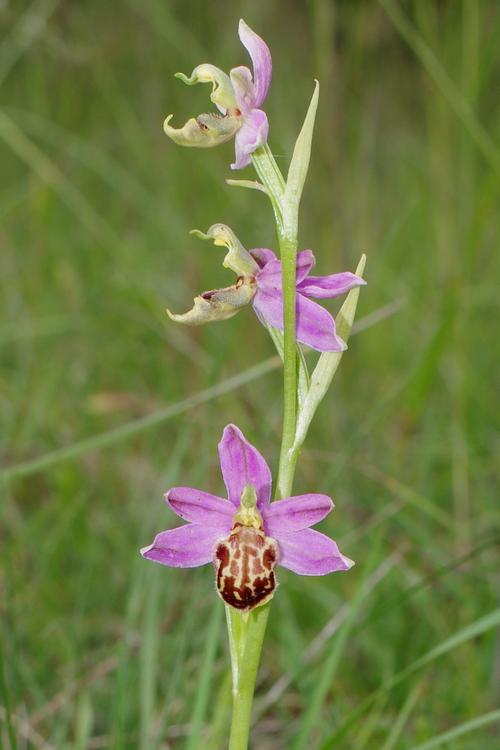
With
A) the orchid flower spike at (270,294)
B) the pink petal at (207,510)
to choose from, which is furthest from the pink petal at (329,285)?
the pink petal at (207,510)

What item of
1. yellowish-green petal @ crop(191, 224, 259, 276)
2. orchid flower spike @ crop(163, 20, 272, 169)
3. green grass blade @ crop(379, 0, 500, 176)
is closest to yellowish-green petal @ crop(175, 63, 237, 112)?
orchid flower spike @ crop(163, 20, 272, 169)

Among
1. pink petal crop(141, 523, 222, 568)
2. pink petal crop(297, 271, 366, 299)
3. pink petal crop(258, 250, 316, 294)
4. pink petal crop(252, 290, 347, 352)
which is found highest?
pink petal crop(258, 250, 316, 294)

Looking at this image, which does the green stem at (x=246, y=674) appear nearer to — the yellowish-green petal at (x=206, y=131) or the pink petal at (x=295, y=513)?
the pink petal at (x=295, y=513)

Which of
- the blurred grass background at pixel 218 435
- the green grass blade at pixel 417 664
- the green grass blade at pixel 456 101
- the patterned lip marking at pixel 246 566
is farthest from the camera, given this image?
the green grass blade at pixel 456 101

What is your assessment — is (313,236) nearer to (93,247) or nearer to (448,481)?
(93,247)

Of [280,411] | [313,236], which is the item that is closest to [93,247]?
[313,236]

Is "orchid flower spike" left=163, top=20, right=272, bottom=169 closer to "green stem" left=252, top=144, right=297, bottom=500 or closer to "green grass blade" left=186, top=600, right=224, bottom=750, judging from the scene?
"green stem" left=252, top=144, right=297, bottom=500
